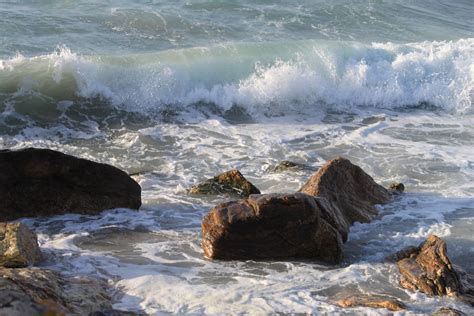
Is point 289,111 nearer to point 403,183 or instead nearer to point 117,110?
point 117,110

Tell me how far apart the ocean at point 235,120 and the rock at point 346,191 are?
172mm

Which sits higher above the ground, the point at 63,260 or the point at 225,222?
the point at 225,222

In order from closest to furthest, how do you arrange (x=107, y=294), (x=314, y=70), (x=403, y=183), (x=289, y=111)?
(x=107, y=294), (x=403, y=183), (x=289, y=111), (x=314, y=70)

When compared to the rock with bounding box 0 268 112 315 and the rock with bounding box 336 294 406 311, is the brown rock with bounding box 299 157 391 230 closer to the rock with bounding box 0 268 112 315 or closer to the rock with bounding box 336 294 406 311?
the rock with bounding box 336 294 406 311

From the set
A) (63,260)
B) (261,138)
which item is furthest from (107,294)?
(261,138)

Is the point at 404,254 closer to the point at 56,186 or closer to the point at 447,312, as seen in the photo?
the point at 447,312

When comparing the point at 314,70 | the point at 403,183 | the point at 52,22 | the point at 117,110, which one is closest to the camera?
the point at 403,183

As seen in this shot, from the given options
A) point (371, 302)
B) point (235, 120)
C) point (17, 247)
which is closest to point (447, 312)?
point (371, 302)

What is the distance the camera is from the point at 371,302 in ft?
19.3

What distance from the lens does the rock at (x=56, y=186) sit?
7.73 meters

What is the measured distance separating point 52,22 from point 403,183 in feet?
33.6

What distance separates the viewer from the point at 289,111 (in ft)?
45.2

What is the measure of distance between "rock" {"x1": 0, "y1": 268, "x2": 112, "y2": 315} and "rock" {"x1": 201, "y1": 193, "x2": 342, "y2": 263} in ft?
4.29

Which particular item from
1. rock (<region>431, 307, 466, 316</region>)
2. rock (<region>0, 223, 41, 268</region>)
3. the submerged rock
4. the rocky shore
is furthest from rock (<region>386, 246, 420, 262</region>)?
rock (<region>0, 223, 41, 268</region>)
